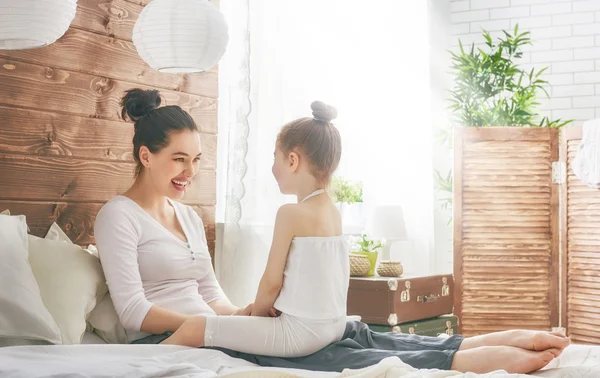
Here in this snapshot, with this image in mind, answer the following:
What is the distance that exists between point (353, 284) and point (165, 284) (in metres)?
1.34

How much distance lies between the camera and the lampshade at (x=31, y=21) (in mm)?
2127

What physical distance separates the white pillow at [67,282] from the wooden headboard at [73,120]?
32 cm

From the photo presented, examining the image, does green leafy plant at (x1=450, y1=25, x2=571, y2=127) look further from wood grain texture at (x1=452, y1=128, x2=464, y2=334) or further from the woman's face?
the woman's face

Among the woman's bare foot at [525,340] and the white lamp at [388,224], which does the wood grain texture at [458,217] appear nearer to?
the white lamp at [388,224]

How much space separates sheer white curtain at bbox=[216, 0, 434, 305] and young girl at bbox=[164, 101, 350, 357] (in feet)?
3.59

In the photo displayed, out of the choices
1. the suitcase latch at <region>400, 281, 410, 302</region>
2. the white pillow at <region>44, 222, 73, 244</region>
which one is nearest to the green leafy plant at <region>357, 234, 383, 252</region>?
the suitcase latch at <region>400, 281, 410, 302</region>

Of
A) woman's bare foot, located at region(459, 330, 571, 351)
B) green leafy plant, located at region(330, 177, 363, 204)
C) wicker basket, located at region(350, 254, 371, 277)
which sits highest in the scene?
green leafy plant, located at region(330, 177, 363, 204)

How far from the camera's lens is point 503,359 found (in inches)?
75.1

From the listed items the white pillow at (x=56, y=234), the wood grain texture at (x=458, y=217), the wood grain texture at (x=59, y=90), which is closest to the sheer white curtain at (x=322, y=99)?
the wood grain texture at (x=458, y=217)

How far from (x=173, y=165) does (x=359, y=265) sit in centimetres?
141

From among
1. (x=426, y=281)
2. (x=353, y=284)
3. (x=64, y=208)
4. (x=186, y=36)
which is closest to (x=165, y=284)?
(x=64, y=208)

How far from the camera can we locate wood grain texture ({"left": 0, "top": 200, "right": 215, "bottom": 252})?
262 centimetres

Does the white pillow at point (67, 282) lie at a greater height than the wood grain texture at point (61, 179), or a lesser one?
lesser

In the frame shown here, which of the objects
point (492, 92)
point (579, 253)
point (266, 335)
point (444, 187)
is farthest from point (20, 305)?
point (492, 92)
